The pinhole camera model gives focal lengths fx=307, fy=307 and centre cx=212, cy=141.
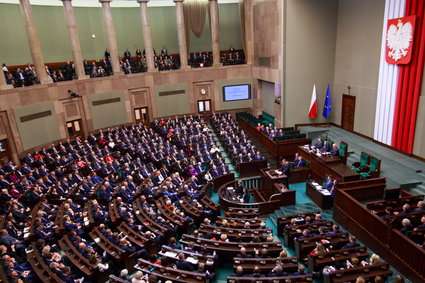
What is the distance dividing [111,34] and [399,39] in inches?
624

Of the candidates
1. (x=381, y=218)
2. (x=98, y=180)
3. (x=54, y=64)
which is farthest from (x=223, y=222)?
(x=54, y=64)

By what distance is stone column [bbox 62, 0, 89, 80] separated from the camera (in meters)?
17.6

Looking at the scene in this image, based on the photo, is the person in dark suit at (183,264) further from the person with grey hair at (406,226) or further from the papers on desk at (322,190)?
the papers on desk at (322,190)

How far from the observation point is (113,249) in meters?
7.72

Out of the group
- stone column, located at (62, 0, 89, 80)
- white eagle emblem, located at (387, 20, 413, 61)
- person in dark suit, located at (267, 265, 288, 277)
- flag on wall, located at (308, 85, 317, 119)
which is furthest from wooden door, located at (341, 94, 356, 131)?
stone column, located at (62, 0, 89, 80)

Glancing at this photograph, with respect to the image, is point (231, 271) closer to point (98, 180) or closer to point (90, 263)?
point (90, 263)

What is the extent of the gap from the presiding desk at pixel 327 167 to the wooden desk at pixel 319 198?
870 mm

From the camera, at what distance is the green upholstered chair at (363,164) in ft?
36.7

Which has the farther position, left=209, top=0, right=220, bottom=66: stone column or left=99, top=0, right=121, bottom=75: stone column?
left=209, top=0, right=220, bottom=66: stone column

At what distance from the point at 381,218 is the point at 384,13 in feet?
30.6

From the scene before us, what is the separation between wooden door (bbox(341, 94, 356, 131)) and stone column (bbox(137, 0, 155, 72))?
40.6 ft

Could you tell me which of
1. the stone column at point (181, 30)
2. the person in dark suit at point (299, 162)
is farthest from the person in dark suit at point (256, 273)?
the stone column at point (181, 30)

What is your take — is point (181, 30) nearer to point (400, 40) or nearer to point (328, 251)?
point (400, 40)

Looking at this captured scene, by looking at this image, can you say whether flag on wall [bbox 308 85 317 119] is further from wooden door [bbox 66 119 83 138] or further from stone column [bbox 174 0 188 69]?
Answer: wooden door [bbox 66 119 83 138]
